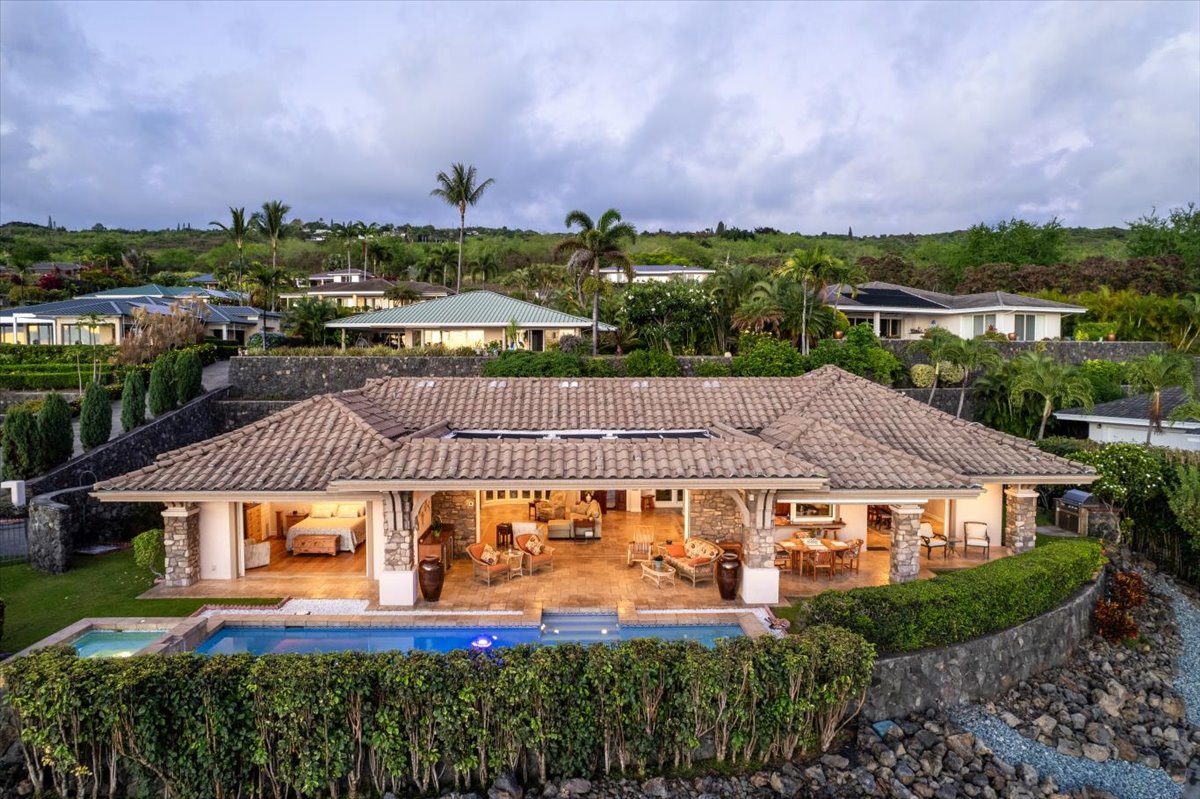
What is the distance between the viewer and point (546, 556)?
53.7 feet

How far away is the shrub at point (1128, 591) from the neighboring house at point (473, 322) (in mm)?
23883

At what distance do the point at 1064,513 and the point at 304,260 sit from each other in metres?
98.1

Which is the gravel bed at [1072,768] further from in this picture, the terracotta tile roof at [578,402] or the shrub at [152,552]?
the shrub at [152,552]

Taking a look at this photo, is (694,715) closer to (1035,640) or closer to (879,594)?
(879,594)

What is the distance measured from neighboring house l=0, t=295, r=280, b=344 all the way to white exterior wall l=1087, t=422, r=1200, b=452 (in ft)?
134

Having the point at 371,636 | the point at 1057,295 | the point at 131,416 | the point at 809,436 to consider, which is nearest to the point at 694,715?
the point at 371,636

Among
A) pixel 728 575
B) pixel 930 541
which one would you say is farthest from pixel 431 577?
pixel 930 541

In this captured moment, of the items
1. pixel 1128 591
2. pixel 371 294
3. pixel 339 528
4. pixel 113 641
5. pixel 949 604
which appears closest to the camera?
pixel 949 604

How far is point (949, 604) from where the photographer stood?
40.7 feet

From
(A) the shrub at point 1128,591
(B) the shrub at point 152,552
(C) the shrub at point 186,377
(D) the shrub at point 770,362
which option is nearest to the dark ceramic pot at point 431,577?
(B) the shrub at point 152,552

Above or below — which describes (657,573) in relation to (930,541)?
below

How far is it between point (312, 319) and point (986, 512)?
1496 inches

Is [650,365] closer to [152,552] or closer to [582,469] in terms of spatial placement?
[582,469]

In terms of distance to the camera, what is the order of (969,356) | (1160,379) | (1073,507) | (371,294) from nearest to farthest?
(1073,507) → (1160,379) → (969,356) → (371,294)
